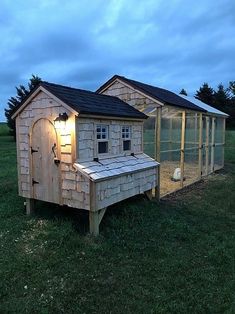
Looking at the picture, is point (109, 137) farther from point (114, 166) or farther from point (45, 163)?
point (45, 163)

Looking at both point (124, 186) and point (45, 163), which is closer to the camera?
point (45, 163)

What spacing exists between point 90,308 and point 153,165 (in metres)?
4.29

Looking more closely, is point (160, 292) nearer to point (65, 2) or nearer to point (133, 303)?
point (133, 303)

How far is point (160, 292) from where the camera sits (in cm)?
379

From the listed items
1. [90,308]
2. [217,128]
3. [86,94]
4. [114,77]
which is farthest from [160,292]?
[217,128]

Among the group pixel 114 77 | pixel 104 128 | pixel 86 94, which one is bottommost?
pixel 104 128

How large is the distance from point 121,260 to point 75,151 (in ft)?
6.87

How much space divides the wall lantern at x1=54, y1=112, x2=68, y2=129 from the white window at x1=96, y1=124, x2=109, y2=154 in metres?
0.74

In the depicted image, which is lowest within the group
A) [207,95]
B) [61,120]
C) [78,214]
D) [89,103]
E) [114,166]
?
[78,214]

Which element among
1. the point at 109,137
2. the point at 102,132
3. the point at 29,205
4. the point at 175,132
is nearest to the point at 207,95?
the point at 175,132

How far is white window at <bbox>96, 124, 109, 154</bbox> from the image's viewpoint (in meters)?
5.94

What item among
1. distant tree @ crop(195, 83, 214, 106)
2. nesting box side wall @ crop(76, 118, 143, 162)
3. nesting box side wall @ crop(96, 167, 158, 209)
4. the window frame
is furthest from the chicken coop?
distant tree @ crop(195, 83, 214, 106)

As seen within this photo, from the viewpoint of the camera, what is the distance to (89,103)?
19.4ft

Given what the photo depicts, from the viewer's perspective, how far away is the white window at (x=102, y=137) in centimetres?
594
